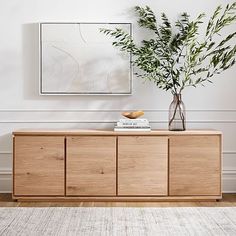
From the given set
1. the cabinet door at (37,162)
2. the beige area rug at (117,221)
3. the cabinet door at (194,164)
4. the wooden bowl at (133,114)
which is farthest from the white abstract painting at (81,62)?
the beige area rug at (117,221)

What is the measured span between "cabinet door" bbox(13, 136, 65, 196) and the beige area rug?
0.31m

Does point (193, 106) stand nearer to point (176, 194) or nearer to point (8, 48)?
point (176, 194)

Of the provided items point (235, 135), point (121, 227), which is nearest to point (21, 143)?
point (121, 227)

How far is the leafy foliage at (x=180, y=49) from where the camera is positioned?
4.42 m

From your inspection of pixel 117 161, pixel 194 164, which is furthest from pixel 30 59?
pixel 194 164

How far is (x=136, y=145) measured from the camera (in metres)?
4.27

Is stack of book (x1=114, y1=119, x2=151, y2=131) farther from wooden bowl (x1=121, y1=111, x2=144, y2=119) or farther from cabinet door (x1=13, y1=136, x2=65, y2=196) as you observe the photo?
cabinet door (x1=13, y1=136, x2=65, y2=196)

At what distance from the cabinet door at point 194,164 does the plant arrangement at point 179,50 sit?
0.69 feet

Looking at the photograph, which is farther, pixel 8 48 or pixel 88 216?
pixel 8 48

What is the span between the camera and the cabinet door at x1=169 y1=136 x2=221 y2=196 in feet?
14.0

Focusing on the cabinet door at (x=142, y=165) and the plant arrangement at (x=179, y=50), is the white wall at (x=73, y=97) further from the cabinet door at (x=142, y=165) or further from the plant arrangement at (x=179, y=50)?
the cabinet door at (x=142, y=165)

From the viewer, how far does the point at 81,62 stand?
4.68 m

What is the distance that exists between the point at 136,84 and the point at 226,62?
2.65 feet

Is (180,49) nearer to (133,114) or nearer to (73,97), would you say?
(133,114)
